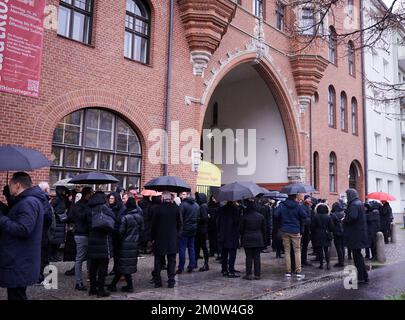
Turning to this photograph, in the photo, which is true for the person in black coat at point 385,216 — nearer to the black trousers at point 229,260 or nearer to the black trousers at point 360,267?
the black trousers at point 360,267

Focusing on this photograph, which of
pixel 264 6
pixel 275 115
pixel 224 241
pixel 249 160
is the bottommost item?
pixel 224 241

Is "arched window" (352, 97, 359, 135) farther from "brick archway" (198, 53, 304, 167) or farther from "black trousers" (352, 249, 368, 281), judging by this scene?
"black trousers" (352, 249, 368, 281)

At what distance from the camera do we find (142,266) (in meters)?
9.82

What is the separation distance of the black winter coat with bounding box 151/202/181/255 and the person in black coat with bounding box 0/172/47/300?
3153mm

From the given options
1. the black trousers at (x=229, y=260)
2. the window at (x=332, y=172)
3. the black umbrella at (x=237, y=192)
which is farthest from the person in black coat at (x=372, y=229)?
the window at (x=332, y=172)

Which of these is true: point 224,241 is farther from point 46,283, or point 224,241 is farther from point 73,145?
point 73,145

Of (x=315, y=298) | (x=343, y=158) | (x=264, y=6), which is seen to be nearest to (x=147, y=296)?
(x=315, y=298)

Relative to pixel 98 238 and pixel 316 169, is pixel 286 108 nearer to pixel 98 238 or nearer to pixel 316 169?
pixel 316 169

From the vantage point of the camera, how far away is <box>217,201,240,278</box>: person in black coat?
8.83 m

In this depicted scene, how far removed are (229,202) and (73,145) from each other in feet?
15.7

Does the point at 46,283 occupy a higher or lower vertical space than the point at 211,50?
lower

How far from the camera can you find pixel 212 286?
799 cm

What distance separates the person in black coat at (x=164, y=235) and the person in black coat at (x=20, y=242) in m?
3.16

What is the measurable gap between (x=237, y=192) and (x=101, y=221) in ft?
9.60
